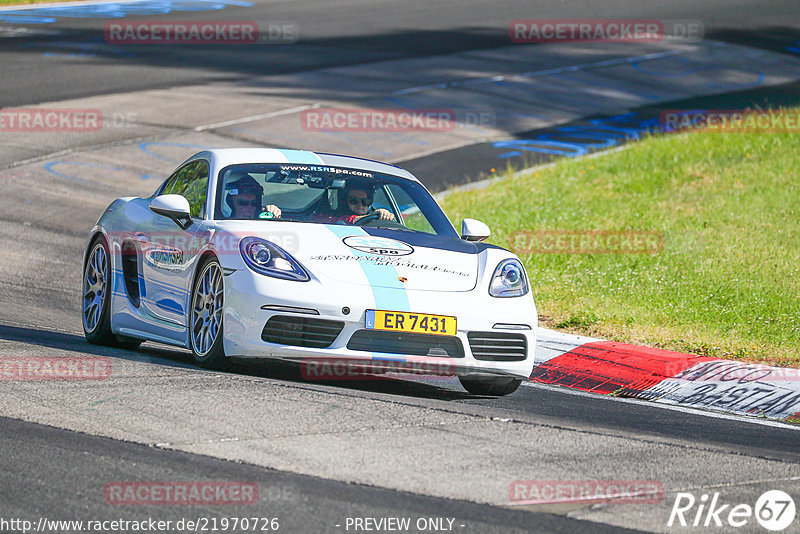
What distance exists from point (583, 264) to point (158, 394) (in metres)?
7.00

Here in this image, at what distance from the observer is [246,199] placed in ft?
26.3

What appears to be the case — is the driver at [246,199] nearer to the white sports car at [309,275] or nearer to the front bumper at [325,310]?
the white sports car at [309,275]

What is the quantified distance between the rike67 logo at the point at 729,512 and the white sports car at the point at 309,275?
2303 mm

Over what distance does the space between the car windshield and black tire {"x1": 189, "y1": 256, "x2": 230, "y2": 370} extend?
474 mm

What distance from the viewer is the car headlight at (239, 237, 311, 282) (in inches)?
277

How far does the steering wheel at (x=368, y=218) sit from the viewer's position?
26.7 feet

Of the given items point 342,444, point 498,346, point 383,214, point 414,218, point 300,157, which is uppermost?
point 300,157

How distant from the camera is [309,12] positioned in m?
37.2

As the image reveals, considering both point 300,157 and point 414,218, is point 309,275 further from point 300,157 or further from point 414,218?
point 414,218

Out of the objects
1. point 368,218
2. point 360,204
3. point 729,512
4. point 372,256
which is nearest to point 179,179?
point 360,204

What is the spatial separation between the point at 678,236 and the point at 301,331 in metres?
7.51

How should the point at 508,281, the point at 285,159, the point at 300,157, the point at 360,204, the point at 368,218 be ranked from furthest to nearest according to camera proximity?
the point at 300,157 < the point at 285,159 < the point at 360,204 < the point at 368,218 < the point at 508,281

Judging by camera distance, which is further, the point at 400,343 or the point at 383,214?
the point at 383,214

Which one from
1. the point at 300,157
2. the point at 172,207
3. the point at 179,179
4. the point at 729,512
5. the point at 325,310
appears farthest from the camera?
the point at 179,179
